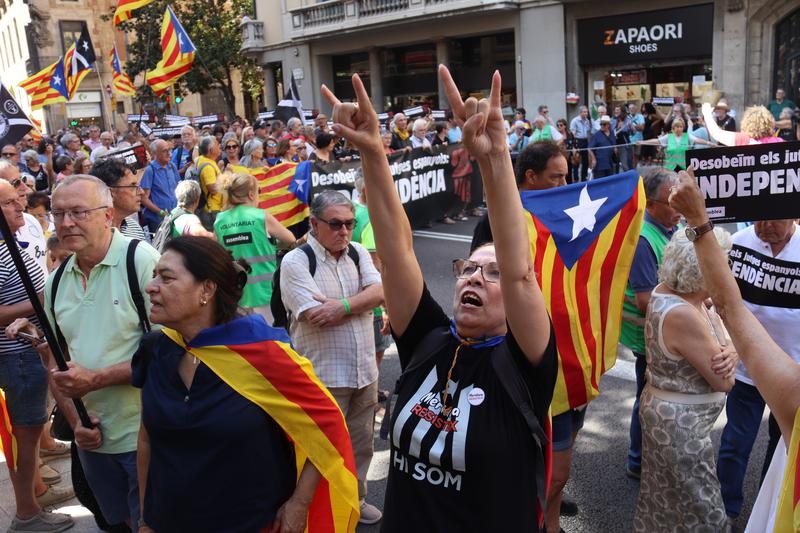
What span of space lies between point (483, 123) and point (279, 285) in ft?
8.20

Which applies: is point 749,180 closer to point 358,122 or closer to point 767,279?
point 358,122

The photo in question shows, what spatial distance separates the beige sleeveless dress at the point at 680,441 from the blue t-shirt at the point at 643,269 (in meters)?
0.70

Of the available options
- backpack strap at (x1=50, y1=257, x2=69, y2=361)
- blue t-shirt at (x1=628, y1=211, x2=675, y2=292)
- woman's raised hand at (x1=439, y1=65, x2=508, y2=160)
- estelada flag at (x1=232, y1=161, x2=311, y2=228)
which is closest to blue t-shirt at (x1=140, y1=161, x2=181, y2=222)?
estelada flag at (x1=232, y1=161, x2=311, y2=228)

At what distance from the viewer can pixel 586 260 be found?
3.54 metres

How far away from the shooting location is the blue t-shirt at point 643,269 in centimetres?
392

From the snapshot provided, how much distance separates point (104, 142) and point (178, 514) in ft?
49.8

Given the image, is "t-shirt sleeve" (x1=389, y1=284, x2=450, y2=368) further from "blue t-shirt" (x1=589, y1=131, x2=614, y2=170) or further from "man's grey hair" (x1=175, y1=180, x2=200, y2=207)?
"blue t-shirt" (x1=589, y1=131, x2=614, y2=170)

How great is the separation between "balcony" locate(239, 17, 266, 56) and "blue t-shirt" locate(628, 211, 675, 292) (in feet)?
111

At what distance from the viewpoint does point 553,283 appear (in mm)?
3447

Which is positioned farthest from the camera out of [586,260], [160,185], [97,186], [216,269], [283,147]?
[283,147]

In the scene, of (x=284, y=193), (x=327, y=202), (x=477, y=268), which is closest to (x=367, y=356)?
(x=327, y=202)

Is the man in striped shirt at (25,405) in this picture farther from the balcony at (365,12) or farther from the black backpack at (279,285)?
the balcony at (365,12)

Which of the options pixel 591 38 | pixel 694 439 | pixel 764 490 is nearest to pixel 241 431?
pixel 764 490

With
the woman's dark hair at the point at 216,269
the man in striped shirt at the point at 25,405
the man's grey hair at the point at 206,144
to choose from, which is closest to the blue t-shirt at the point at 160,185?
the man's grey hair at the point at 206,144
